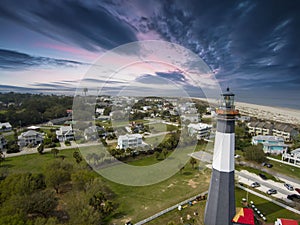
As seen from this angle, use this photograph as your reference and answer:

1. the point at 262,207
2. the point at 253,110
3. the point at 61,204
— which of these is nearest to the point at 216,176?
the point at 262,207

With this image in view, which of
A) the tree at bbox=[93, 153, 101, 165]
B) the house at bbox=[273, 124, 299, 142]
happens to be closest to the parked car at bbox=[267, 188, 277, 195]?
the tree at bbox=[93, 153, 101, 165]

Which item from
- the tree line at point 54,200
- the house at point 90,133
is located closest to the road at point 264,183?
the tree line at point 54,200

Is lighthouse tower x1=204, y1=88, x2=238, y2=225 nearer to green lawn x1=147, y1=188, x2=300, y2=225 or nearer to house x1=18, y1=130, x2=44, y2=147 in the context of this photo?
green lawn x1=147, y1=188, x2=300, y2=225

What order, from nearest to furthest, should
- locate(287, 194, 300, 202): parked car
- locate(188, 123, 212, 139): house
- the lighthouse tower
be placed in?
the lighthouse tower
locate(287, 194, 300, 202): parked car
locate(188, 123, 212, 139): house

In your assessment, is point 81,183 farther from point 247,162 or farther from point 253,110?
point 253,110

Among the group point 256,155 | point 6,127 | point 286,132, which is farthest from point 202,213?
point 6,127

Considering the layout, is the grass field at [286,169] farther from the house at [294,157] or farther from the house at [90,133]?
the house at [90,133]

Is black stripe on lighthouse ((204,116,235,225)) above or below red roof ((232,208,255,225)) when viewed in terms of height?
above

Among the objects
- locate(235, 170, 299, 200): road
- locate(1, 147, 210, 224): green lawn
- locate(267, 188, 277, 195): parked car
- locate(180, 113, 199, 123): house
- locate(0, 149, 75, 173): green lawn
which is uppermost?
locate(180, 113, 199, 123): house
